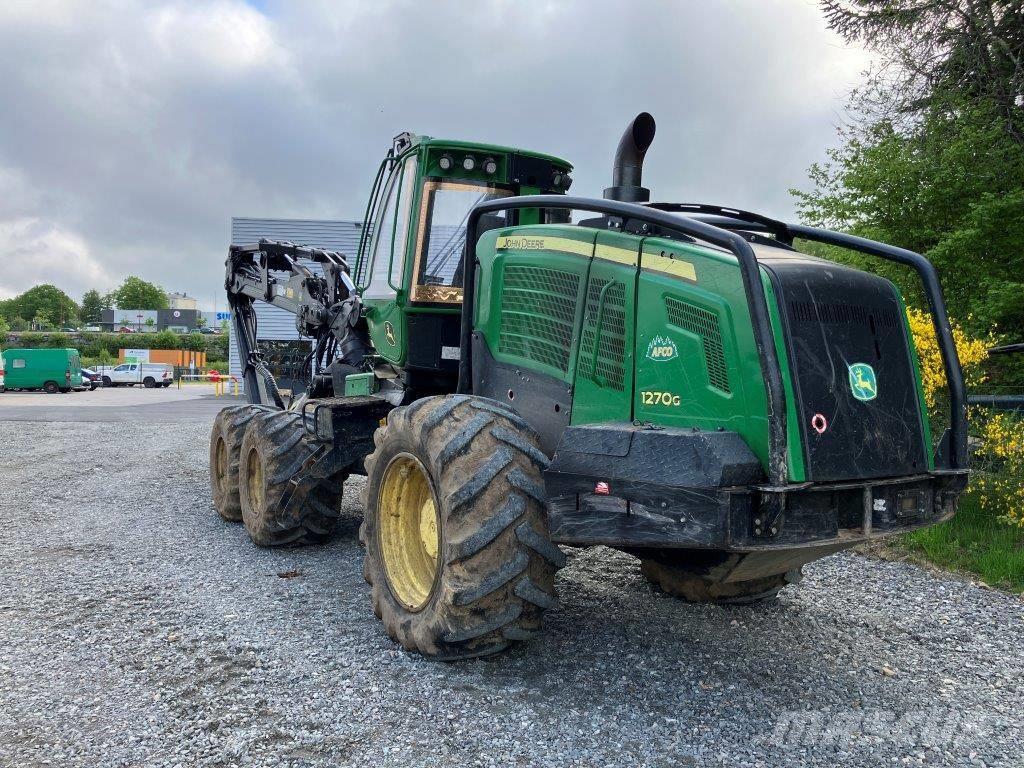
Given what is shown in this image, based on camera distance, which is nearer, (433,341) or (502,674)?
(502,674)

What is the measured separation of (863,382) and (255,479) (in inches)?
210

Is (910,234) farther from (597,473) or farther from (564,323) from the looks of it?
(597,473)

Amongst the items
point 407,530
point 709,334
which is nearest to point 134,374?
point 407,530

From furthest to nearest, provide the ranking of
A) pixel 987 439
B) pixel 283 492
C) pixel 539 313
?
pixel 987 439
pixel 283 492
pixel 539 313

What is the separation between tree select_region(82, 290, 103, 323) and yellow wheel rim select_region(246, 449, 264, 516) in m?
142

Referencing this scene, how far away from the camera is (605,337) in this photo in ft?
14.4

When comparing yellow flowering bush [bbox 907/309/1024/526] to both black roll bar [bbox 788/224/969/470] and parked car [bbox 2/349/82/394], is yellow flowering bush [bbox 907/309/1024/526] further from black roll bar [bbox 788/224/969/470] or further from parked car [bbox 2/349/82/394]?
parked car [bbox 2/349/82/394]

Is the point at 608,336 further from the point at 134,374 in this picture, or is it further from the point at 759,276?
the point at 134,374

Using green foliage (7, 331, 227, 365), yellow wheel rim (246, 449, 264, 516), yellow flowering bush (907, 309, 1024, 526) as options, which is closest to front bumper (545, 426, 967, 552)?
yellow flowering bush (907, 309, 1024, 526)

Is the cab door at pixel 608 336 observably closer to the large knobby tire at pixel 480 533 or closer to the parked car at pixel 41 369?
the large knobby tire at pixel 480 533

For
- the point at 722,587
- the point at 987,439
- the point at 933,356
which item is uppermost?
the point at 933,356

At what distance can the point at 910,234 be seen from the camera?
11.9m

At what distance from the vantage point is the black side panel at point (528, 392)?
4691 millimetres

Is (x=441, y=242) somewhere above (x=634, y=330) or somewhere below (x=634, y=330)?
above
